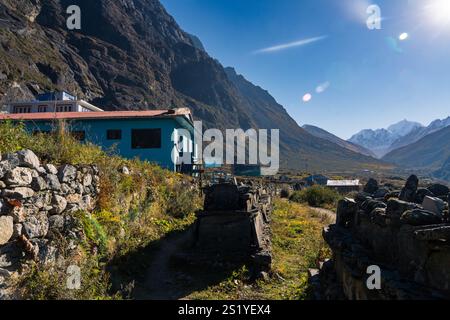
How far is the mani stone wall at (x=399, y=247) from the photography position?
9.50ft

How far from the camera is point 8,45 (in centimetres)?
6419

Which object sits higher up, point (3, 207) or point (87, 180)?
point (87, 180)

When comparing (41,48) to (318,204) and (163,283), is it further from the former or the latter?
(163,283)

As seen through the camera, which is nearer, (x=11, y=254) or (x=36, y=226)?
(x=11, y=254)

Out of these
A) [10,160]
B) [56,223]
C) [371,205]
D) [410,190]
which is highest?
[10,160]

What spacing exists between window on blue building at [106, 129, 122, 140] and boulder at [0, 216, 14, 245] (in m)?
17.6

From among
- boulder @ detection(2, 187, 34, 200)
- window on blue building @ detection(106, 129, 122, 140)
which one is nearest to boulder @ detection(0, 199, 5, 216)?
boulder @ detection(2, 187, 34, 200)

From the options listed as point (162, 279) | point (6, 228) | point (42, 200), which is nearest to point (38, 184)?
point (42, 200)

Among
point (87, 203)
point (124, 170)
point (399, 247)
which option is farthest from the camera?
point (124, 170)

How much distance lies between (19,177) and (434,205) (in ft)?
18.1

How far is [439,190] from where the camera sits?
4.36 metres

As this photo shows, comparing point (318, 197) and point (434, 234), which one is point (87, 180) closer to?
point (434, 234)

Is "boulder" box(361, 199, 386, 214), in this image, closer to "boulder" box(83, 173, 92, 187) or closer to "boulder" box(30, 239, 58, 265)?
"boulder" box(30, 239, 58, 265)

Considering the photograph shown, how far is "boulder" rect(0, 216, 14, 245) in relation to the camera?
464 cm
